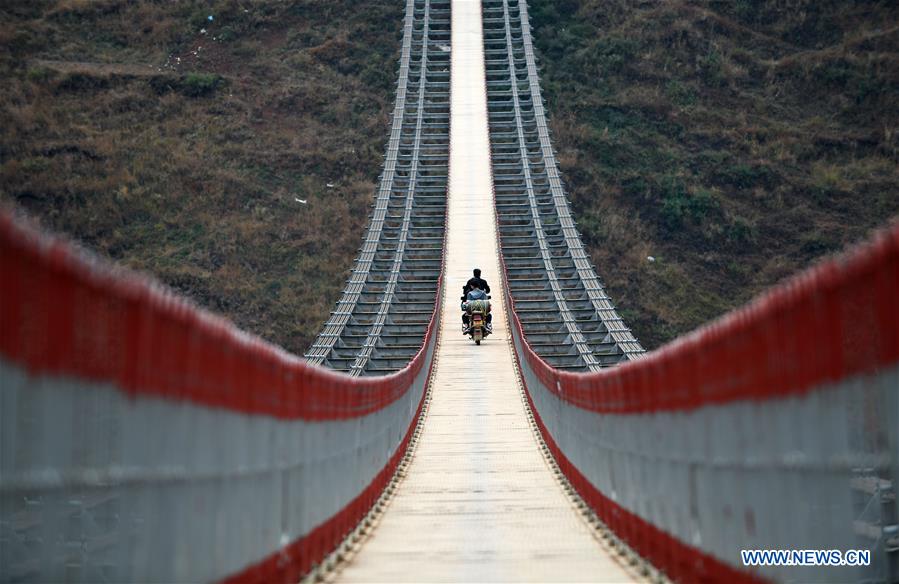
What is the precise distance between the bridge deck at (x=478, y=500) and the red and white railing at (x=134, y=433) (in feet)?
5.22

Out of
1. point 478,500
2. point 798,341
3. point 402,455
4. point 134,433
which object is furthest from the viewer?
point 402,455

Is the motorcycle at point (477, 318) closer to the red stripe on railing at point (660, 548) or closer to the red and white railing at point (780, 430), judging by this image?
the red stripe on railing at point (660, 548)

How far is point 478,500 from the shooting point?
49.5 feet

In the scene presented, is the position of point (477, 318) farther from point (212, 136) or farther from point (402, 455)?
point (212, 136)

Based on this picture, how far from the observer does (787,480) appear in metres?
6.78

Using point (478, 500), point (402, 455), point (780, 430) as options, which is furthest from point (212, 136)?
point (780, 430)

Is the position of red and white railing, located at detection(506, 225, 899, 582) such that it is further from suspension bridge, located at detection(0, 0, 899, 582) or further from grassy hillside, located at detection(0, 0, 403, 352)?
grassy hillside, located at detection(0, 0, 403, 352)

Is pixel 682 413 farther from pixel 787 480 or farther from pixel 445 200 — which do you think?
pixel 445 200

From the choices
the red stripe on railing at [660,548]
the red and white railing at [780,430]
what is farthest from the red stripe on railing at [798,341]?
the red stripe on railing at [660,548]

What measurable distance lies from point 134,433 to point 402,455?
1376cm

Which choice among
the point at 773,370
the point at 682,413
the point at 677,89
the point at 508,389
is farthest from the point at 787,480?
the point at 677,89

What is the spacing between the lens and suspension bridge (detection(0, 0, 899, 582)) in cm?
514

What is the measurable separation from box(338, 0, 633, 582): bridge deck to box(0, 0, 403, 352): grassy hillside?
45.9 ft

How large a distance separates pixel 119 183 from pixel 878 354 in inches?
2127
